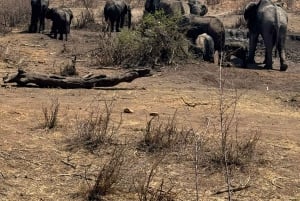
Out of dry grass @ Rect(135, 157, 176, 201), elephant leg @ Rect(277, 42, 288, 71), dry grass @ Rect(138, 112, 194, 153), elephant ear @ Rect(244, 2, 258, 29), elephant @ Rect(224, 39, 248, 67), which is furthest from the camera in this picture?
elephant ear @ Rect(244, 2, 258, 29)

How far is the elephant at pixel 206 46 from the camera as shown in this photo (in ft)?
42.9

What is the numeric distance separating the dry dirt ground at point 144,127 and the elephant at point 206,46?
3.79ft

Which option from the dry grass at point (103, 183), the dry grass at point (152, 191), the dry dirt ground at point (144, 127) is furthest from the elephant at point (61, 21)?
the dry grass at point (103, 183)

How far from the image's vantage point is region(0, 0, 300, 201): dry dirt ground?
5316 millimetres

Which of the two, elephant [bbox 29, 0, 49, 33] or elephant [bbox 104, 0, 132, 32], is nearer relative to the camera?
elephant [bbox 29, 0, 49, 33]

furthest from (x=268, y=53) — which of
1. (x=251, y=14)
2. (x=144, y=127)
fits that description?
(x=144, y=127)

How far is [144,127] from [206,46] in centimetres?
657

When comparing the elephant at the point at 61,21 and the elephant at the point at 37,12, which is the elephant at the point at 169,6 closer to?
the elephant at the point at 61,21

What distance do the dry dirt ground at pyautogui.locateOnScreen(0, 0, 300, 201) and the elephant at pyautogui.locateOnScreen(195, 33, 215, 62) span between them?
1.16m

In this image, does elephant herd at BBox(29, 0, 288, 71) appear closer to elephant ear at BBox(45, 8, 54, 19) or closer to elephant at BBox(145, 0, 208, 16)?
elephant ear at BBox(45, 8, 54, 19)

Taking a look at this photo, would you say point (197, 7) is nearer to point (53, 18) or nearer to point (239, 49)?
point (53, 18)

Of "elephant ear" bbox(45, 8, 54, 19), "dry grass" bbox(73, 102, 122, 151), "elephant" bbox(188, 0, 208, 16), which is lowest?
"dry grass" bbox(73, 102, 122, 151)

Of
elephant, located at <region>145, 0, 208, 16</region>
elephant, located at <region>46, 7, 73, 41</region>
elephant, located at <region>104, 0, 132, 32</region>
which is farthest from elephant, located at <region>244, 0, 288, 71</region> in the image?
elephant, located at <region>104, 0, 132, 32</region>

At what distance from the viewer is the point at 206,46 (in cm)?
1320
